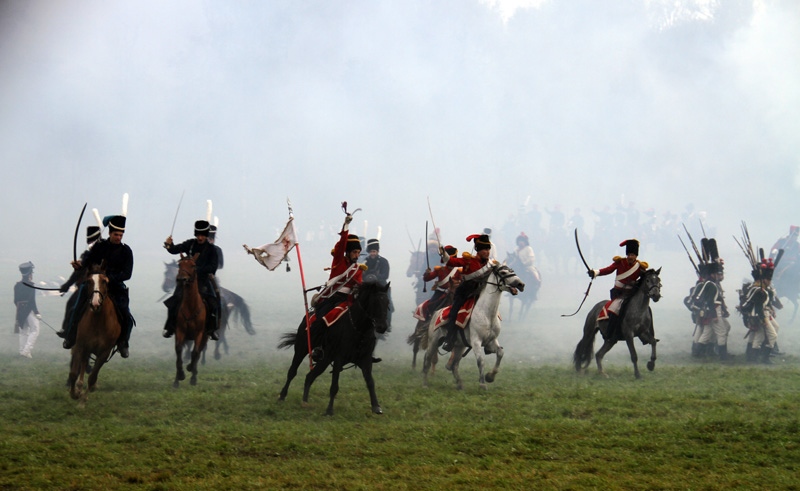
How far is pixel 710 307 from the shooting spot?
25.5m

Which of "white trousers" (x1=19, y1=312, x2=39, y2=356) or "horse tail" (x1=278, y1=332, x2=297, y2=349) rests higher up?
"horse tail" (x1=278, y1=332, x2=297, y2=349)

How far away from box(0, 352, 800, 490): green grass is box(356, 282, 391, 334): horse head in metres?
1.68

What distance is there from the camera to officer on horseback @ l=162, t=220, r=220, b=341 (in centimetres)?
1723

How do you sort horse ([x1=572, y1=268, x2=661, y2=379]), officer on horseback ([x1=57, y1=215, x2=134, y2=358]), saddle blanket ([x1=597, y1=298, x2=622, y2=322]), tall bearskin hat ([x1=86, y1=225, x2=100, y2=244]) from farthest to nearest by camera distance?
saddle blanket ([x1=597, y1=298, x2=622, y2=322])
horse ([x1=572, y1=268, x2=661, y2=379])
tall bearskin hat ([x1=86, y1=225, x2=100, y2=244])
officer on horseback ([x1=57, y1=215, x2=134, y2=358])

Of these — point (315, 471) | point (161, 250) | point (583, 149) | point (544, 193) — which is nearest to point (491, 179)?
point (544, 193)

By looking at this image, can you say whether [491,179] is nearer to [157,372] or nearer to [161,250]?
[161,250]

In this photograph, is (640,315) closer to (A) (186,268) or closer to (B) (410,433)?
(B) (410,433)

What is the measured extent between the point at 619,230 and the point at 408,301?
80.6 ft

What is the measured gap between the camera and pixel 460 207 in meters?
93.4

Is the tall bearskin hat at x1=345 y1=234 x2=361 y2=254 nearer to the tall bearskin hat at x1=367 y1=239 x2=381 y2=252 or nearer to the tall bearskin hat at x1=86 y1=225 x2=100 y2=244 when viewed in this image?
the tall bearskin hat at x1=86 y1=225 x2=100 y2=244

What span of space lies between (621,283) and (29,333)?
18247 mm

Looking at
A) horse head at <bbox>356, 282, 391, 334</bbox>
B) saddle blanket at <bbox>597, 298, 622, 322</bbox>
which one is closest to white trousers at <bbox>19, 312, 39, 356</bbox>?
horse head at <bbox>356, 282, 391, 334</bbox>

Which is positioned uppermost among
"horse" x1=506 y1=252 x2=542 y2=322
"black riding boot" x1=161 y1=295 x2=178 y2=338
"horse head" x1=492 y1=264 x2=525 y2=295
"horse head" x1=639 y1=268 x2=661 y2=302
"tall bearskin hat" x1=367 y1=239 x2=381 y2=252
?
"horse" x1=506 y1=252 x2=542 y2=322

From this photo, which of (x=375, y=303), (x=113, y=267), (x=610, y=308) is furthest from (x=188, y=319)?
(x=610, y=308)
